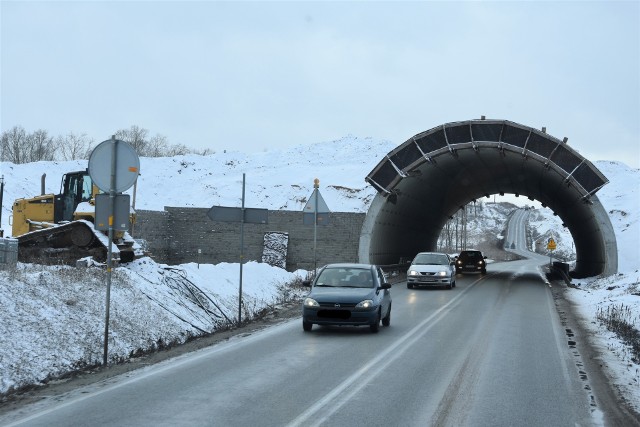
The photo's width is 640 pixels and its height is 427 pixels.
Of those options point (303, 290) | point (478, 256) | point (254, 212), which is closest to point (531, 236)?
point (478, 256)

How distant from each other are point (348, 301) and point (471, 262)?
29.6 metres

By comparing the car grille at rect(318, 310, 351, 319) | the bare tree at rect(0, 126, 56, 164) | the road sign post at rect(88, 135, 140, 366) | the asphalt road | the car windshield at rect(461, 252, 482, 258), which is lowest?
the asphalt road

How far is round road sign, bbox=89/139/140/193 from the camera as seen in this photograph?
10.2 meters

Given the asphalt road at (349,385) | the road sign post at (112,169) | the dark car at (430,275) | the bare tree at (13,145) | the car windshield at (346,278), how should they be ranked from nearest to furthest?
the asphalt road at (349,385), the road sign post at (112,169), the car windshield at (346,278), the dark car at (430,275), the bare tree at (13,145)

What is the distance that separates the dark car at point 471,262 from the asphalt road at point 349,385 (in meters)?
27.5

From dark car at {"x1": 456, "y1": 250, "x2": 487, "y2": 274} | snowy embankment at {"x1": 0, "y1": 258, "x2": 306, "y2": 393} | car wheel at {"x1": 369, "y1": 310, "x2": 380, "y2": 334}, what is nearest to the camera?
snowy embankment at {"x1": 0, "y1": 258, "x2": 306, "y2": 393}

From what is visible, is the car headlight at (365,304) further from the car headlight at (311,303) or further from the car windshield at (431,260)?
the car windshield at (431,260)

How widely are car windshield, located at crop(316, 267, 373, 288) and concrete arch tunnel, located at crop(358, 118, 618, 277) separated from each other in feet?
58.3

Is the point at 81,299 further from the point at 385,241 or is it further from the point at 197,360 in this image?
the point at 385,241

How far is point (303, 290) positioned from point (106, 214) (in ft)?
47.2

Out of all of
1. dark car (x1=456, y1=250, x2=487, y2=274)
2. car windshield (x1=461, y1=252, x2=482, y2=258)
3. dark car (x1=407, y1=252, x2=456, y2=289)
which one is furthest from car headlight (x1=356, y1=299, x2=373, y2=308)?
car windshield (x1=461, y1=252, x2=482, y2=258)

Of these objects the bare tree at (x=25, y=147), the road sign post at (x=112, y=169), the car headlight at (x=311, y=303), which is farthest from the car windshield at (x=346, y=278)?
the bare tree at (x=25, y=147)

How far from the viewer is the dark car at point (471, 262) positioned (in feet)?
138

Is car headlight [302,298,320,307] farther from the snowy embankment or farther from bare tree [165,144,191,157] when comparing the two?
bare tree [165,144,191,157]
